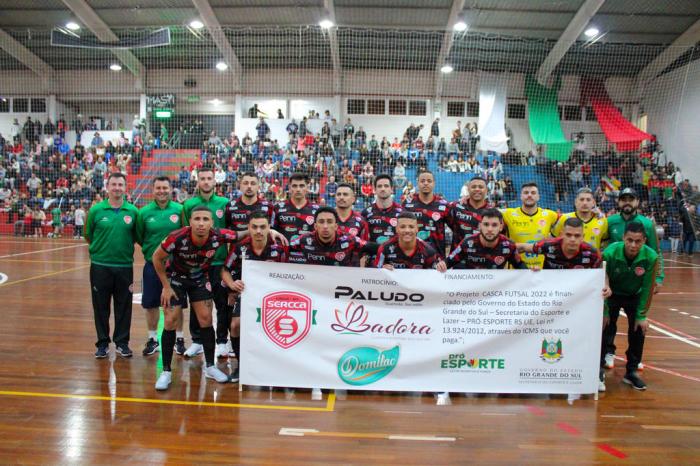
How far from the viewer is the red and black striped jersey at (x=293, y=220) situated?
17.0 feet

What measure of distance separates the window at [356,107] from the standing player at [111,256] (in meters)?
21.1

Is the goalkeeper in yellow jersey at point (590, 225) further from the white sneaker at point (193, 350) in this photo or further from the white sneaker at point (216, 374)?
the white sneaker at point (193, 350)

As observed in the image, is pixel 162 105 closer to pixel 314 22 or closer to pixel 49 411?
pixel 314 22

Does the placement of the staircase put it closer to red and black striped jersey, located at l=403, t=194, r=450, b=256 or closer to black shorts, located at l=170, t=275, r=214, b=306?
black shorts, located at l=170, t=275, r=214, b=306

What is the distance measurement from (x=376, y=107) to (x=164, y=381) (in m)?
22.8

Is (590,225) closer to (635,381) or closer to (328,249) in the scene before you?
(635,381)

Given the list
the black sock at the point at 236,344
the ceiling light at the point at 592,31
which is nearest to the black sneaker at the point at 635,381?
the black sock at the point at 236,344

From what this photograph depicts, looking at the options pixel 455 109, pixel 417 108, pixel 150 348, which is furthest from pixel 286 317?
pixel 455 109

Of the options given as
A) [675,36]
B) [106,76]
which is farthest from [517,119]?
[106,76]

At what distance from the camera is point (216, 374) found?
14.9ft

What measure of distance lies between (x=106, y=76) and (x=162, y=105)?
3.60 metres

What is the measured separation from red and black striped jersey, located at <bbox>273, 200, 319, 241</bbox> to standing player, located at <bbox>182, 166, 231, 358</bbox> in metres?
0.63

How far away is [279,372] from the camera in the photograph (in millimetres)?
4316

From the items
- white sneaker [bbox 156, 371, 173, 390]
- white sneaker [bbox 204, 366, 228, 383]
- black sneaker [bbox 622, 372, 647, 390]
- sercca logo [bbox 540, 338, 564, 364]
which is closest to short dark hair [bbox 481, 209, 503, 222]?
sercca logo [bbox 540, 338, 564, 364]
